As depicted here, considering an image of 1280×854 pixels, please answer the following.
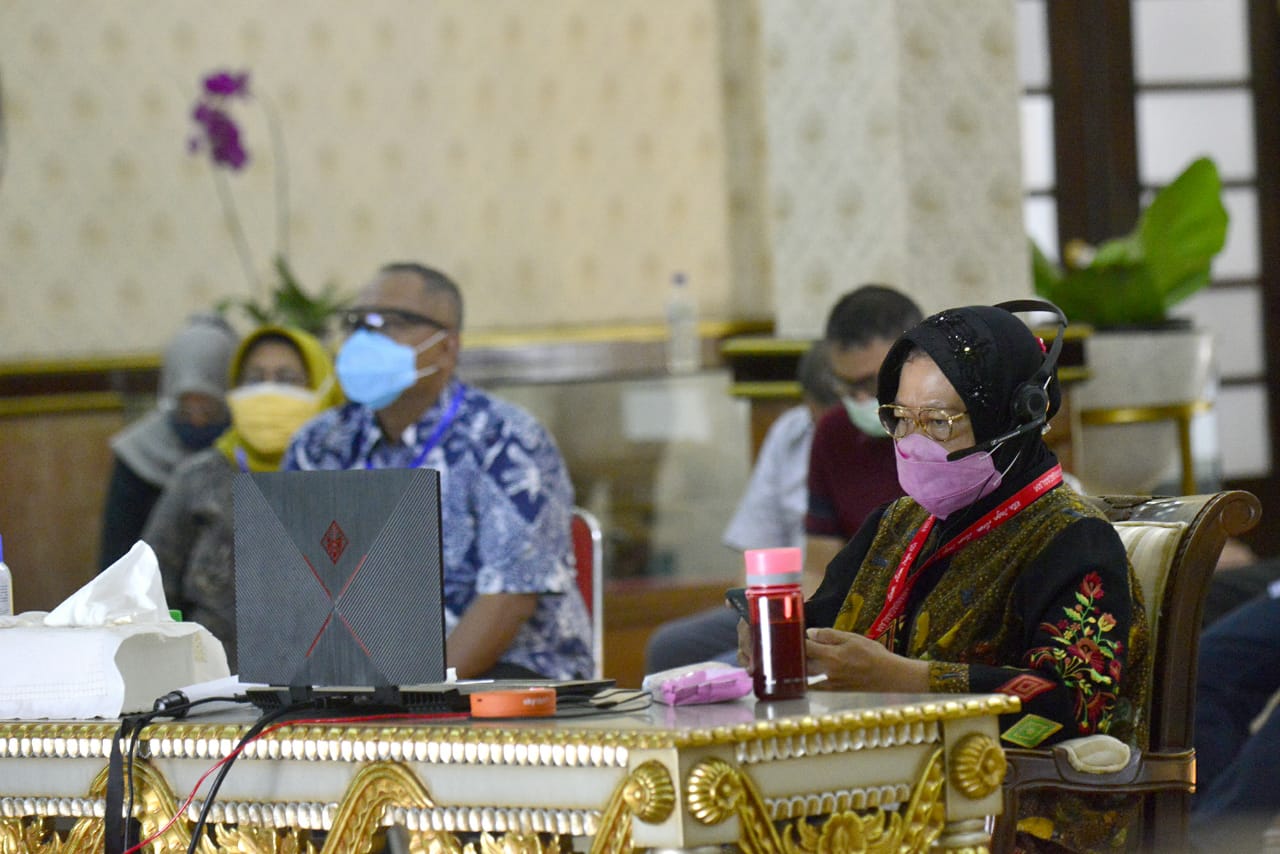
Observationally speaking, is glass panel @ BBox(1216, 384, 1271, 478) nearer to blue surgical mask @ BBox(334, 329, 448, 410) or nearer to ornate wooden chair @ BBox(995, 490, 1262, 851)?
blue surgical mask @ BBox(334, 329, 448, 410)

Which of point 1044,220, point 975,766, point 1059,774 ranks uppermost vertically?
point 1044,220

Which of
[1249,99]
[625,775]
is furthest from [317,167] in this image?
[625,775]

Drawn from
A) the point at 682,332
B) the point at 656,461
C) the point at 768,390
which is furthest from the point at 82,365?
the point at 768,390

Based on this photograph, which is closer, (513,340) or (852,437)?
(852,437)

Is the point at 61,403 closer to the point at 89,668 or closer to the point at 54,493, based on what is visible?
the point at 54,493

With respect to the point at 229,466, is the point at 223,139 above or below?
above

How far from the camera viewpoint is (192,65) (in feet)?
23.4

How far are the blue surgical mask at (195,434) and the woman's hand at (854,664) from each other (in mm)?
3285

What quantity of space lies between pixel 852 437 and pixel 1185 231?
304 cm

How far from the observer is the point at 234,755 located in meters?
1.79

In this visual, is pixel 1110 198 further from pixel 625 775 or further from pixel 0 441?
pixel 625 775

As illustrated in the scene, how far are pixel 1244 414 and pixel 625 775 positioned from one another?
7302mm

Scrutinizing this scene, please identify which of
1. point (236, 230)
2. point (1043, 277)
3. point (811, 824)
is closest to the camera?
point (811, 824)

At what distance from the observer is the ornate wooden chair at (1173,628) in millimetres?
2258
